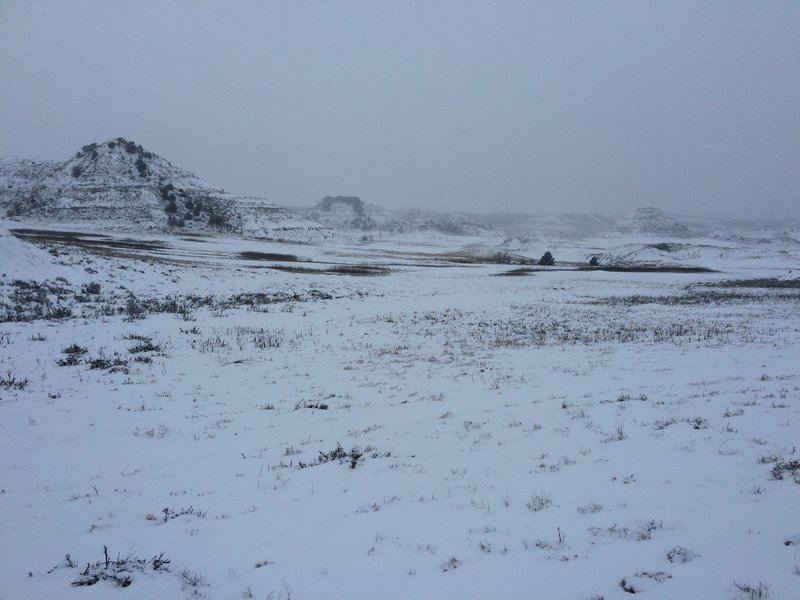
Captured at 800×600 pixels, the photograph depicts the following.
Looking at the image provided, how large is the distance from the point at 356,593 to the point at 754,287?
51.4 metres

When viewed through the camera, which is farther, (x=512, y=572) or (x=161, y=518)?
(x=161, y=518)

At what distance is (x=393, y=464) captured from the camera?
677 centimetres

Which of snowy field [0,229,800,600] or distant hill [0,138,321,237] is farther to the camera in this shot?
distant hill [0,138,321,237]

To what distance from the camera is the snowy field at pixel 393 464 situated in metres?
4.14

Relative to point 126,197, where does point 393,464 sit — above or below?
below

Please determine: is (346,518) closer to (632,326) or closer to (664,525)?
(664,525)

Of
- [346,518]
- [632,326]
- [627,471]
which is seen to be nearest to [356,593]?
[346,518]

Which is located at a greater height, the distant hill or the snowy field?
the distant hill

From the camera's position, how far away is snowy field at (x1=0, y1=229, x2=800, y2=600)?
414 cm

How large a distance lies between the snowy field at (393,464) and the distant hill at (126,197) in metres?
98.4

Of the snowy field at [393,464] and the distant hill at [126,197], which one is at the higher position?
the distant hill at [126,197]

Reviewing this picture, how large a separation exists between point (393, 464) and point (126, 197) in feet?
407

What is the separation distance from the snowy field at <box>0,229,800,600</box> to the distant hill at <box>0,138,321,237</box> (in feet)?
323

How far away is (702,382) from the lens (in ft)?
35.0
